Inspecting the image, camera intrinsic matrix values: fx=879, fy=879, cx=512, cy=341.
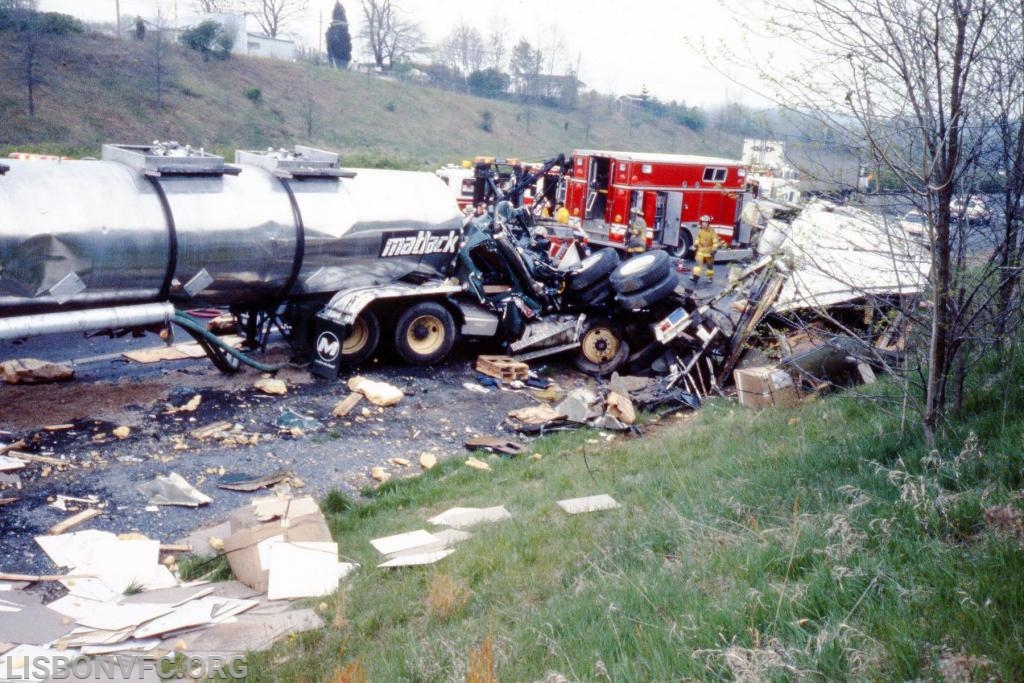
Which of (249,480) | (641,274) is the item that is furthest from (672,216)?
(249,480)

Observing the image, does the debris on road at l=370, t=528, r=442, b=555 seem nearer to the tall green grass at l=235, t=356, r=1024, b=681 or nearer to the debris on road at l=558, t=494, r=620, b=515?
the tall green grass at l=235, t=356, r=1024, b=681

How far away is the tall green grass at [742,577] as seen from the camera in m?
3.09

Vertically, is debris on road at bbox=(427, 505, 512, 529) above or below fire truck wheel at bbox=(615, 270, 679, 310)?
below

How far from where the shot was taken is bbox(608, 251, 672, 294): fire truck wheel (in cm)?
1187

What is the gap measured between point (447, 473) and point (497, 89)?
54476mm

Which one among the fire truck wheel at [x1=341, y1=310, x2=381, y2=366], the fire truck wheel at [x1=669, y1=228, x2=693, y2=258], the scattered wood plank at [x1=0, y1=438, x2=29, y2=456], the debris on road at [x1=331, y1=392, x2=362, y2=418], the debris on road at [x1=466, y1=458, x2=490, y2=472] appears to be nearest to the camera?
the scattered wood plank at [x1=0, y1=438, x2=29, y2=456]

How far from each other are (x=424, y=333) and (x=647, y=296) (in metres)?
3.02

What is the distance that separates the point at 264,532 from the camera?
223 inches

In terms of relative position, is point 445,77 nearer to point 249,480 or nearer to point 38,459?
point 38,459

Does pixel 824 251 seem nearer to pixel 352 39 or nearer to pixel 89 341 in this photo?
pixel 89 341

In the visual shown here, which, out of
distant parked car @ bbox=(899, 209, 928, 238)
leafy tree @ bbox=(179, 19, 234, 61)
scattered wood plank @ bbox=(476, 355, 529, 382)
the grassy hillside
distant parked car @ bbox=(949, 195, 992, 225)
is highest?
leafy tree @ bbox=(179, 19, 234, 61)

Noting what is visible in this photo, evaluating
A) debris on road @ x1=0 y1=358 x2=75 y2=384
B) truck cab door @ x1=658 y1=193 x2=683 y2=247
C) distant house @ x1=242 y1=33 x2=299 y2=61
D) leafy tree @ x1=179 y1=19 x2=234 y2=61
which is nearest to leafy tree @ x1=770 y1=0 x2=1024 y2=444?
debris on road @ x1=0 y1=358 x2=75 y2=384

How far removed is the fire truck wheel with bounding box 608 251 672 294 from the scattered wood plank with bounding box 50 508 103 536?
7.34 meters

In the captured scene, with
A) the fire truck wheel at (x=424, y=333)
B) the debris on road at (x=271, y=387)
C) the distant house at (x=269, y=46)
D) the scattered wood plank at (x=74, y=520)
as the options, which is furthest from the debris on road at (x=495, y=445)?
the distant house at (x=269, y=46)
